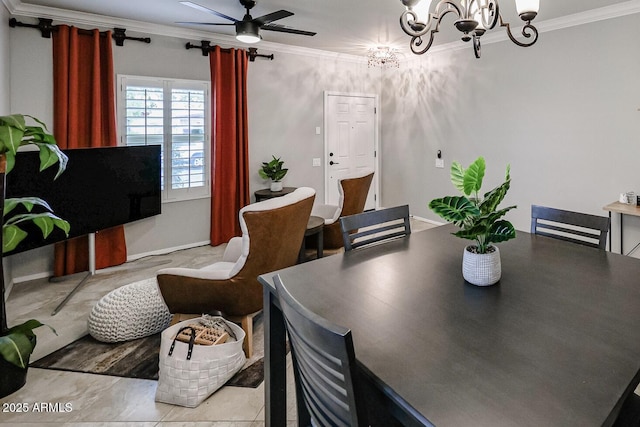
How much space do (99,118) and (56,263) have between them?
153 cm

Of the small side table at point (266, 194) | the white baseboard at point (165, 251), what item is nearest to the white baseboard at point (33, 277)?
the white baseboard at point (165, 251)

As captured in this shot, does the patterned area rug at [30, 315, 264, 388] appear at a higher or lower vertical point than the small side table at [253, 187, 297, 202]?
lower

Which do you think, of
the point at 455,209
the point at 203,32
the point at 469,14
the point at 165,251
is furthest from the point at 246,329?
the point at 203,32

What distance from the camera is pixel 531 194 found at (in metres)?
4.72

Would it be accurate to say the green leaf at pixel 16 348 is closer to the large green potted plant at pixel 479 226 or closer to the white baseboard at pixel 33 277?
the large green potted plant at pixel 479 226

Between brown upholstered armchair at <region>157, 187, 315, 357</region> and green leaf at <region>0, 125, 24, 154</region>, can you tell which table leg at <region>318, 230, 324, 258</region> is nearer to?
brown upholstered armchair at <region>157, 187, 315, 357</region>

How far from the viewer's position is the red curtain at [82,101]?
3.71 metres

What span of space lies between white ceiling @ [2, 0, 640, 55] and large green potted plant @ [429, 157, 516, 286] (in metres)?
2.80

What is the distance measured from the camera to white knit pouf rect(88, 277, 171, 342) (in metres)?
2.56

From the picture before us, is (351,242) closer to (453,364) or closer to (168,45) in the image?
(453,364)

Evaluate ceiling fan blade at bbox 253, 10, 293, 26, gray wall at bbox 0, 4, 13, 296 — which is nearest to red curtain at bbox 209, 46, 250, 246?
ceiling fan blade at bbox 253, 10, 293, 26

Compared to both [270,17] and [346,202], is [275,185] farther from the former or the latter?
[270,17]

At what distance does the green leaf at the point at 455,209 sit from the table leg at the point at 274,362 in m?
0.76

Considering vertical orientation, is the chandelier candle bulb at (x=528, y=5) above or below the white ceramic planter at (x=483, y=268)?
above
